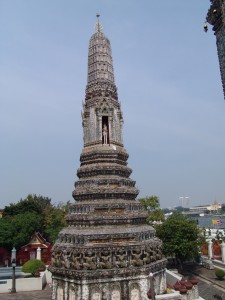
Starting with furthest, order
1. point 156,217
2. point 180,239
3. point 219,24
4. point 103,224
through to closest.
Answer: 1. point 156,217
2. point 180,239
3. point 103,224
4. point 219,24

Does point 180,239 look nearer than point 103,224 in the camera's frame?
No

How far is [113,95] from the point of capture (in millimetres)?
23719

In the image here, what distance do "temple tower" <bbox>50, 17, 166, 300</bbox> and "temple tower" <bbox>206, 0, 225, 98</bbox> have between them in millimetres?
9733

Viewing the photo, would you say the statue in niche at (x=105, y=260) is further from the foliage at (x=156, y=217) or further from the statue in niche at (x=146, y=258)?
the foliage at (x=156, y=217)

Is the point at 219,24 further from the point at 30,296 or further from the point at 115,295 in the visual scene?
the point at 30,296

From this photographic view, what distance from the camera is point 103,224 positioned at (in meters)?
19.2

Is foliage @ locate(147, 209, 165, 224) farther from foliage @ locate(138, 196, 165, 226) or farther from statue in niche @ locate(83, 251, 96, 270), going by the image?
statue in niche @ locate(83, 251, 96, 270)

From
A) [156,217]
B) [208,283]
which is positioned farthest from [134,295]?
[156,217]

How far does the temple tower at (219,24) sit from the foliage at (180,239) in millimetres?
20281

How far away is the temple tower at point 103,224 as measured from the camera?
58.4ft

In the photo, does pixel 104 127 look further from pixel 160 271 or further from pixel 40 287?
pixel 40 287

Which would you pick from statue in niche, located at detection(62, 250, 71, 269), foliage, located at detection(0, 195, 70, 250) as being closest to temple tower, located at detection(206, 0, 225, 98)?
statue in niche, located at detection(62, 250, 71, 269)

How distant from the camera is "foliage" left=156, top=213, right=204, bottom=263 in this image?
101ft

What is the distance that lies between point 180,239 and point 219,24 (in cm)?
2172
